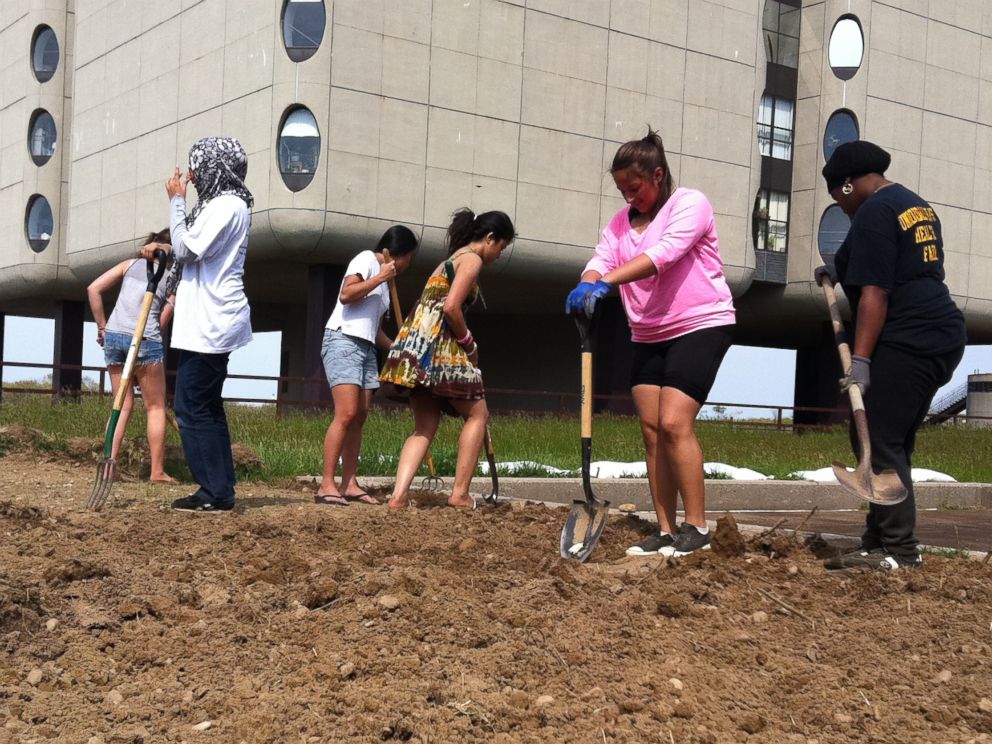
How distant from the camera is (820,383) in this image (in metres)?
34.7

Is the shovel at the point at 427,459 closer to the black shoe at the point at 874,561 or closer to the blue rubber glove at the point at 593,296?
the blue rubber glove at the point at 593,296

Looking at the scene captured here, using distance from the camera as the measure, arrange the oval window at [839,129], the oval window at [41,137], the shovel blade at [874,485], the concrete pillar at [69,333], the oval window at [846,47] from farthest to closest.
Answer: the concrete pillar at [69,333]
the oval window at [41,137]
the oval window at [839,129]
the oval window at [846,47]
the shovel blade at [874,485]

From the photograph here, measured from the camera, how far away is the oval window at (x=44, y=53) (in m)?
31.1

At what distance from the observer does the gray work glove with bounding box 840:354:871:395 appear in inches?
179

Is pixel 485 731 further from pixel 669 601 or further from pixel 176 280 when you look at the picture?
pixel 176 280

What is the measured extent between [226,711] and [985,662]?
2.02 metres

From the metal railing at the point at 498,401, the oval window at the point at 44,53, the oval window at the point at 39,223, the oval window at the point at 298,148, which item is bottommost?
the metal railing at the point at 498,401

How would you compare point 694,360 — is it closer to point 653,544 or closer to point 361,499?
point 653,544

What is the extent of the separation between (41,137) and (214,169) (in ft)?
91.8

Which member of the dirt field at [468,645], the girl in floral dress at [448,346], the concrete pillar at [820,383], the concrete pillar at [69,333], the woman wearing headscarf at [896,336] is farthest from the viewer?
the concrete pillar at [69,333]

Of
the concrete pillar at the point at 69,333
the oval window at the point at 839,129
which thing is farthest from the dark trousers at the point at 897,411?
the concrete pillar at the point at 69,333

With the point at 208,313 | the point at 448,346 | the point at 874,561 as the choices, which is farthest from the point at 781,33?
the point at 874,561

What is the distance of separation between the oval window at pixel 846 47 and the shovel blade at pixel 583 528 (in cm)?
2739

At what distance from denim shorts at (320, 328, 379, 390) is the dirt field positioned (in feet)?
6.64
